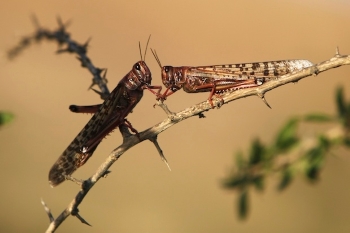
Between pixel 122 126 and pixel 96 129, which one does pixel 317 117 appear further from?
pixel 96 129

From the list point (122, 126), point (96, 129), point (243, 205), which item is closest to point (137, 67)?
point (96, 129)

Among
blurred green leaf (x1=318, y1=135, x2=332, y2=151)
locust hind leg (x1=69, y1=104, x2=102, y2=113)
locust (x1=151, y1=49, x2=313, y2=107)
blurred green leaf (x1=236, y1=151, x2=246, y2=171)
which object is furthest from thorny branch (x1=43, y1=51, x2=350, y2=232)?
blurred green leaf (x1=236, y1=151, x2=246, y2=171)

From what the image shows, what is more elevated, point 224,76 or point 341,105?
point 224,76

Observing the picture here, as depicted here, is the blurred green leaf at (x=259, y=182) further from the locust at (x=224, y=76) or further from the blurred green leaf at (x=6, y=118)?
the locust at (x=224, y=76)

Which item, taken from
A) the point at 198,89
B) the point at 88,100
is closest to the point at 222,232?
the point at 88,100

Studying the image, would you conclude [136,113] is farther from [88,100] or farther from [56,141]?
[56,141]

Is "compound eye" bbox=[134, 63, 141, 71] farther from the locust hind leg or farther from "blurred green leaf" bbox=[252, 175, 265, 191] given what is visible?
"blurred green leaf" bbox=[252, 175, 265, 191]
